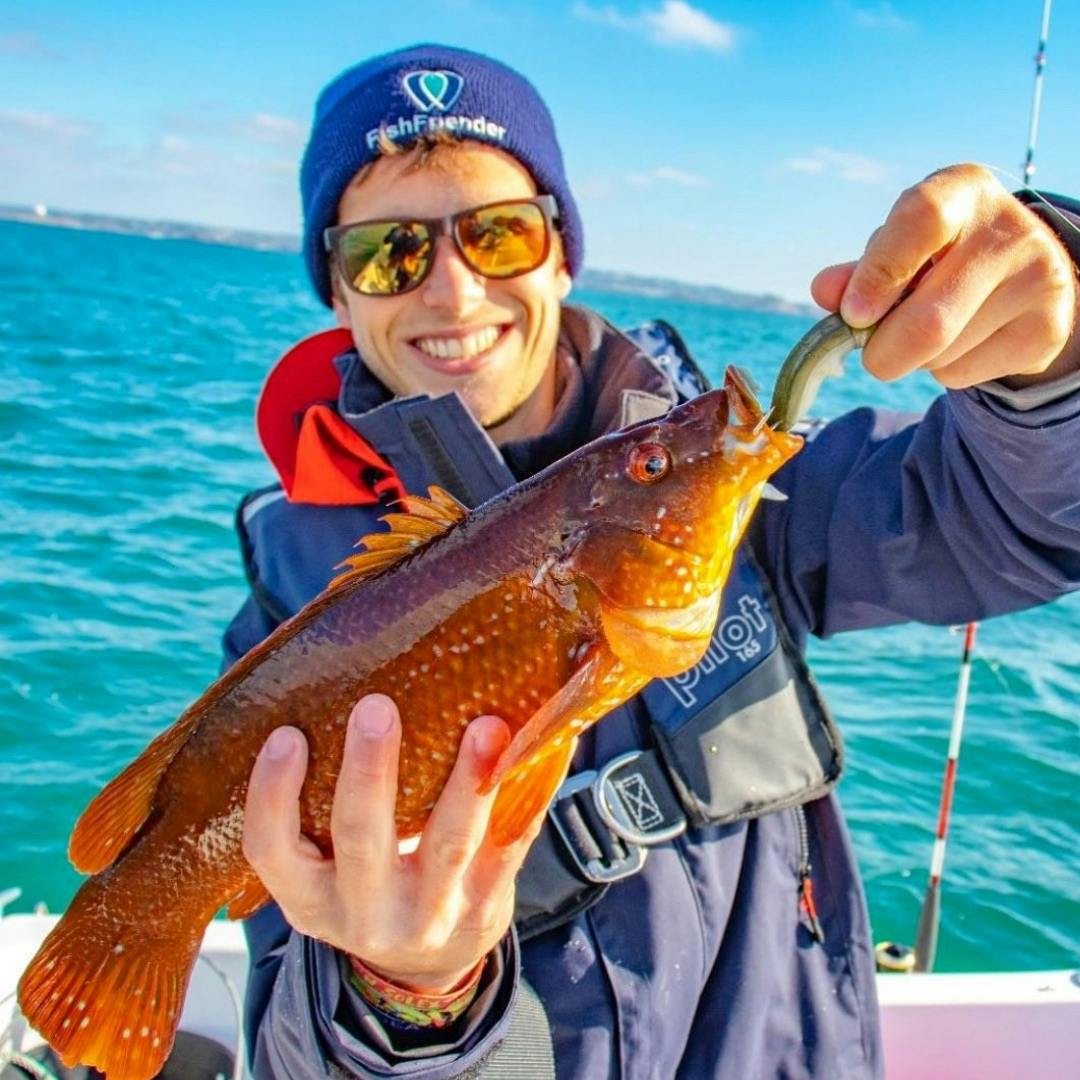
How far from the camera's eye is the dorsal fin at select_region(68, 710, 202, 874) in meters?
2.48

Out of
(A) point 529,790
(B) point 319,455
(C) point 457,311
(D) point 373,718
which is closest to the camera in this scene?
(D) point 373,718

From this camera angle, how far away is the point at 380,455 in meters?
3.58

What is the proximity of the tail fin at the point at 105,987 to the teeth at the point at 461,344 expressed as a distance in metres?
2.14

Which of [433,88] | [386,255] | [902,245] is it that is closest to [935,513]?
[902,245]

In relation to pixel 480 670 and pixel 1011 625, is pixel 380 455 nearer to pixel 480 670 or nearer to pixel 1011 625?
pixel 480 670

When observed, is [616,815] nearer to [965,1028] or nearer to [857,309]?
[857,309]

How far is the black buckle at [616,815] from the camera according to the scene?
2.91 metres

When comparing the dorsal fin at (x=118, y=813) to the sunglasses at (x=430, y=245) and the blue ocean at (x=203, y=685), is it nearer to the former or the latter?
the sunglasses at (x=430, y=245)

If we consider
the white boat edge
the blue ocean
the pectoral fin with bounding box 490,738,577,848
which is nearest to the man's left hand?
the pectoral fin with bounding box 490,738,577,848

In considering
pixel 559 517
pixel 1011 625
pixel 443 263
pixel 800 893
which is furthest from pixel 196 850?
pixel 1011 625

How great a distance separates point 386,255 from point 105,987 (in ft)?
8.22

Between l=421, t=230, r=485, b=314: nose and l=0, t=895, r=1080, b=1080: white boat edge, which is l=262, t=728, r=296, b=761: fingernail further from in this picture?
l=0, t=895, r=1080, b=1080: white boat edge

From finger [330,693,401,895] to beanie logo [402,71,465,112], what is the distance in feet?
8.06

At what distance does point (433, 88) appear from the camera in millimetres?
3771
